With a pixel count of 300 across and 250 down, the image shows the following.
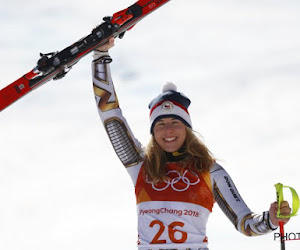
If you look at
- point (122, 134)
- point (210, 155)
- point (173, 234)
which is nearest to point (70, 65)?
point (122, 134)

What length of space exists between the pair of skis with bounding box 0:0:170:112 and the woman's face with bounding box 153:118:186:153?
1226 mm

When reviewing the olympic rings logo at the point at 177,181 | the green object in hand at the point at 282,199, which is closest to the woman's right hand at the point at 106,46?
the olympic rings logo at the point at 177,181

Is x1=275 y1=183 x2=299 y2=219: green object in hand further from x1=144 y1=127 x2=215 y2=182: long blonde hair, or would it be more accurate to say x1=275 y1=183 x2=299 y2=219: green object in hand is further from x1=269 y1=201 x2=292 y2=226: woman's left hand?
x1=144 y1=127 x2=215 y2=182: long blonde hair

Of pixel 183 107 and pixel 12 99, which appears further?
pixel 12 99

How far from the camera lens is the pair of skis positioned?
19.9 feet

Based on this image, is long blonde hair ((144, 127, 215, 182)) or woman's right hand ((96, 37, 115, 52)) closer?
long blonde hair ((144, 127, 215, 182))

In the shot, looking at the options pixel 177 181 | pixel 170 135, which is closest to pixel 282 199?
pixel 177 181

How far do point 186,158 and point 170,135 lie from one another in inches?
11.9

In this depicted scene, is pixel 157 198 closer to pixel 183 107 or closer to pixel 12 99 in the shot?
pixel 183 107

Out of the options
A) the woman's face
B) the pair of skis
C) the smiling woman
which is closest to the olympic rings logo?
the smiling woman

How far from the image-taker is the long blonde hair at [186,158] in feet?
18.1

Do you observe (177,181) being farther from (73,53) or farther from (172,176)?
(73,53)

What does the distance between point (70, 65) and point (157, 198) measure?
2098mm

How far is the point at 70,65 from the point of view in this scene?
638cm
